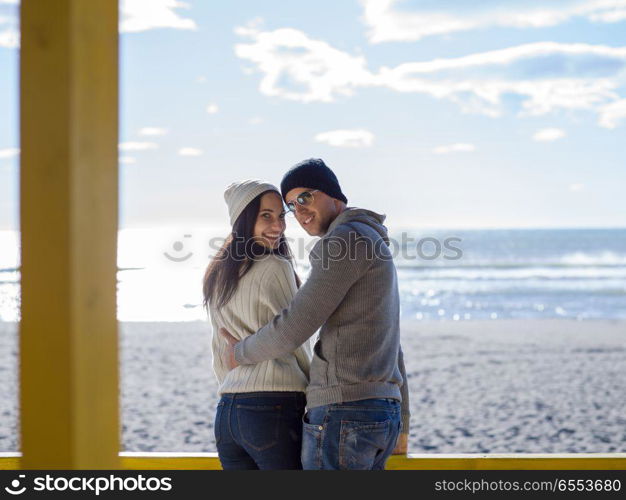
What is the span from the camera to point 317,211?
2.20 metres

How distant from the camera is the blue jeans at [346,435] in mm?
1984

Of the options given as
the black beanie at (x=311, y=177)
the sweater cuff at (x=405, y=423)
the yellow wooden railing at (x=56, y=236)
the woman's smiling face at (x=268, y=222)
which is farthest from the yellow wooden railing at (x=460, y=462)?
the yellow wooden railing at (x=56, y=236)

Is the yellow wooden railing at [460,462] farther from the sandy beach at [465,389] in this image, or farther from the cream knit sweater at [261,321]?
the sandy beach at [465,389]

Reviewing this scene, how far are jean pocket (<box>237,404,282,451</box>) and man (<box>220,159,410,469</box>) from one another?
0.10 m

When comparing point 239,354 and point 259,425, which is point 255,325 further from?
point 259,425

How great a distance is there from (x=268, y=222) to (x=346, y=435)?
0.69 m

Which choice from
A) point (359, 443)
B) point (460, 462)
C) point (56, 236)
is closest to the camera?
point (56, 236)

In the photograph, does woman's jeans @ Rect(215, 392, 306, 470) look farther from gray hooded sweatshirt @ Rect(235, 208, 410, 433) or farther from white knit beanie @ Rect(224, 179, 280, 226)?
white knit beanie @ Rect(224, 179, 280, 226)

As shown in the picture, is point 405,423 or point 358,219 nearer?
point 358,219

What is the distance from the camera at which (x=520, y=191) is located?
36.3 metres

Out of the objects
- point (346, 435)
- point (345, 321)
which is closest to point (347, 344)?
point (345, 321)

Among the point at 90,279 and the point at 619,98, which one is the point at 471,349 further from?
the point at 619,98

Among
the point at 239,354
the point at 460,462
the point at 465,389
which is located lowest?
the point at 465,389

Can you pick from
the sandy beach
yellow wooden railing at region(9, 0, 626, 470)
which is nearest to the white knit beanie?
yellow wooden railing at region(9, 0, 626, 470)
